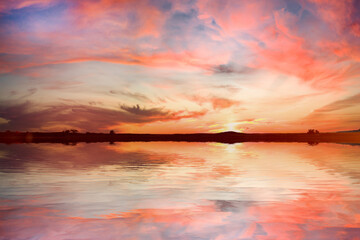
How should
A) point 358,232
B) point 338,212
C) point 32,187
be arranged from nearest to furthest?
point 358,232, point 338,212, point 32,187

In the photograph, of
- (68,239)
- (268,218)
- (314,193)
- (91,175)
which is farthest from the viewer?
(91,175)

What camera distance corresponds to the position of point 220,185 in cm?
2131

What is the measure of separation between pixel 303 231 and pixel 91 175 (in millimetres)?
19056

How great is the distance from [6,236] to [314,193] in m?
15.4

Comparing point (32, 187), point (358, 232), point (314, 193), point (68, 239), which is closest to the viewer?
point (68, 239)

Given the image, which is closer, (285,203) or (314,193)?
(285,203)

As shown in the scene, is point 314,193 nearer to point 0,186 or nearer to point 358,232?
point 358,232

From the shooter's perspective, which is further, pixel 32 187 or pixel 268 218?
pixel 32 187

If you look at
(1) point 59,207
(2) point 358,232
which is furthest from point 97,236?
(2) point 358,232

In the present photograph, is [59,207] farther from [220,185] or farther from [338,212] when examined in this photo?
[338,212]

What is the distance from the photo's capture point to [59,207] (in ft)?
49.0

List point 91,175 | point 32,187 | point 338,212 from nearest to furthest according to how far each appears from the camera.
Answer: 1. point 338,212
2. point 32,187
3. point 91,175

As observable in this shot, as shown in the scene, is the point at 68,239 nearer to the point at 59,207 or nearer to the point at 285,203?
the point at 59,207

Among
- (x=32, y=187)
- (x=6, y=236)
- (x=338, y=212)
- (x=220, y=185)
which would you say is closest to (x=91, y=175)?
(x=32, y=187)
